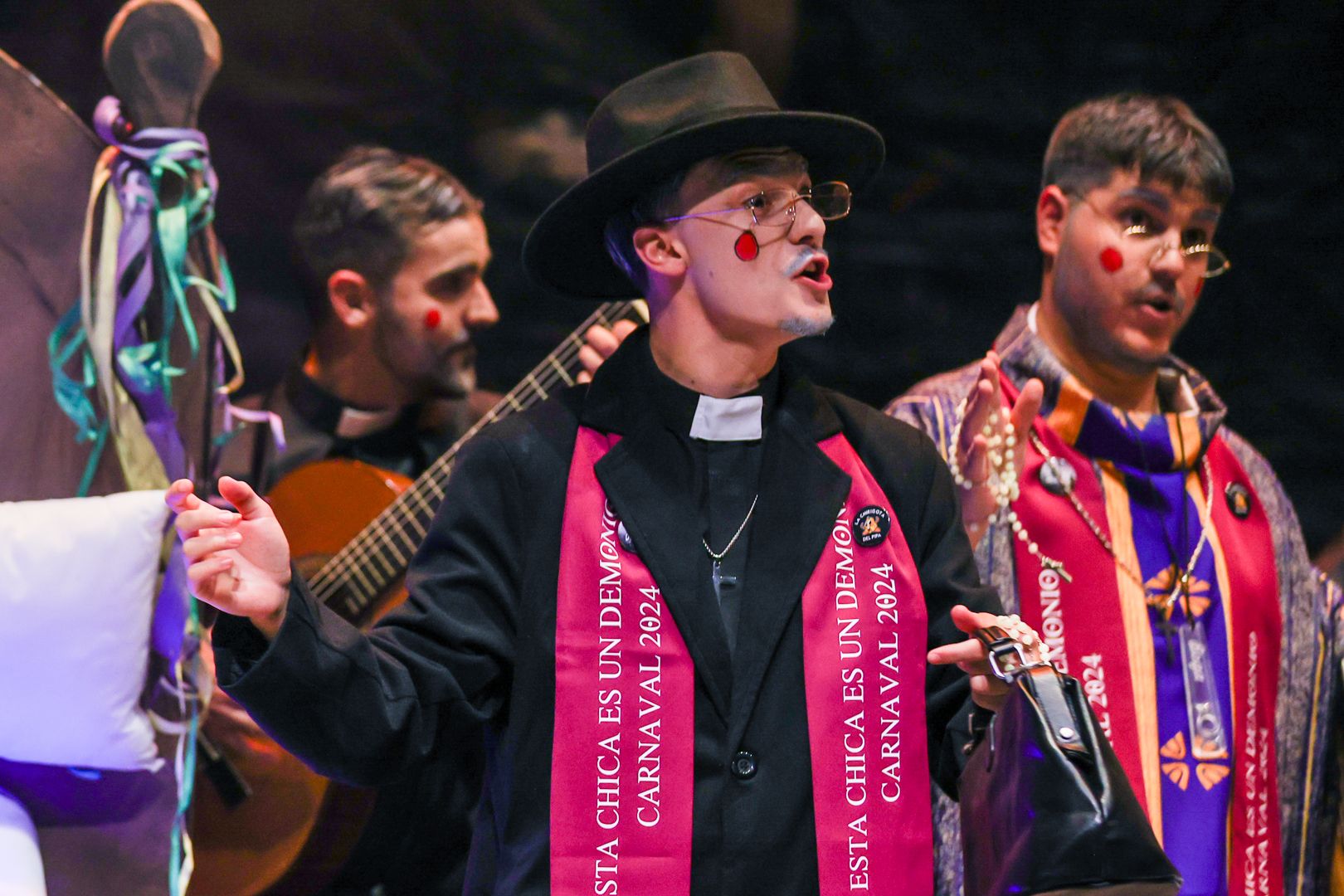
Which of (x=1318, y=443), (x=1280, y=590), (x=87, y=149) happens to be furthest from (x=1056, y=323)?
(x=87, y=149)

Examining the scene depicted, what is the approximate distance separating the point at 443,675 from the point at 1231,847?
1.66 m

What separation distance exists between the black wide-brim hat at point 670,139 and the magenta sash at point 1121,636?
0.82 m

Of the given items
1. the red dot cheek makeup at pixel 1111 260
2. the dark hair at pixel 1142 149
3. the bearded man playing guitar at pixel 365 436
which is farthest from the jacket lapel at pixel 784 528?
the dark hair at pixel 1142 149

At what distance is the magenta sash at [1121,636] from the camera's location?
108 inches

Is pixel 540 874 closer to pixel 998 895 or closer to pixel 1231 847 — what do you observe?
pixel 998 895

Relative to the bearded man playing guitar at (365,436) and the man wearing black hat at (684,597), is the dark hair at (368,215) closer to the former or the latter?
the bearded man playing guitar at (365,436)

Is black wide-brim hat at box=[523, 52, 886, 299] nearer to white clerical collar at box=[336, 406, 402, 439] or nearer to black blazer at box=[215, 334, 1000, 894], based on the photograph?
black blazer at box=[215, 334, 1000, 894]

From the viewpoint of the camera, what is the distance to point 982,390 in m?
2.37

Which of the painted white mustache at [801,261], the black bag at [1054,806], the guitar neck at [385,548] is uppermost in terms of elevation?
the painted white mustache at [801,261]

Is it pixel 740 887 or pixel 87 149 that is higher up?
pixel 87 149

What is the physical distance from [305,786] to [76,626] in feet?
2.15

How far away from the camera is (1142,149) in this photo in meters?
2.94

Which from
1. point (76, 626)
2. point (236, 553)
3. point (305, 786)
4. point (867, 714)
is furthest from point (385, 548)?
point (867, 714)

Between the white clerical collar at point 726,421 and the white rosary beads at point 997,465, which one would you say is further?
the white rosary beads at point 997,465
